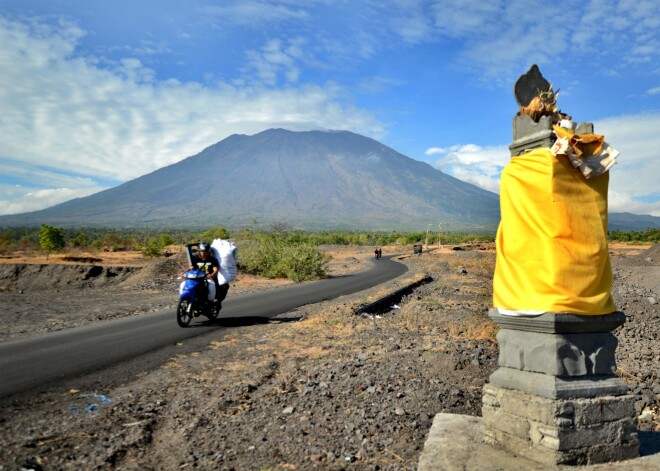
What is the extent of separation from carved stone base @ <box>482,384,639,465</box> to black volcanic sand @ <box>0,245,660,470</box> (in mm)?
990

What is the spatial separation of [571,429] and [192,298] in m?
8.50

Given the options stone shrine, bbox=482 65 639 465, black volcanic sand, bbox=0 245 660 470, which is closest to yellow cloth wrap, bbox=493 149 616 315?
stone shrine, bbox=482 65 639 465

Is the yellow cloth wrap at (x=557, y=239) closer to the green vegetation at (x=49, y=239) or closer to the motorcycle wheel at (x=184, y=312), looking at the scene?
the motorcycle wheel at (x=184, y=312)

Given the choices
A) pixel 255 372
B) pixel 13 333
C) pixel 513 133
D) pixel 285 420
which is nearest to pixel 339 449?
pixel 285 420

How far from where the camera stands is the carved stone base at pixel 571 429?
3617mm

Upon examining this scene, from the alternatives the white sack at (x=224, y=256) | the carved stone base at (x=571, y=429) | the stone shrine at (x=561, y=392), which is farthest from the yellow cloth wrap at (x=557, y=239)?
the white sack at (x=224, y=256)

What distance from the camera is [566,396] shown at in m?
3.65

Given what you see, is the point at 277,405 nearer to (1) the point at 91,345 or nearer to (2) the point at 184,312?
(1) the point at 91,345

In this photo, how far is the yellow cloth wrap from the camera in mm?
3742

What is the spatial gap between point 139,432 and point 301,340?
4925mm

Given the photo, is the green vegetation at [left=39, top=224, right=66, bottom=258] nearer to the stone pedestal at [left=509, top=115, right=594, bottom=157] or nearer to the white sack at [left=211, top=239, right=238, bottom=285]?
the white sack at [left=211, top=239, right=238, bottom=285]

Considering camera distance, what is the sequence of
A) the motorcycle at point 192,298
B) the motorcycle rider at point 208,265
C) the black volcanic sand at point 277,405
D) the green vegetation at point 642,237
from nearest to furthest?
the black volcanic sand at point 277,405 → the motorcycle at point 192,298 → the motorcycle rider at point 208,265 → the green vegetation at point 642,237

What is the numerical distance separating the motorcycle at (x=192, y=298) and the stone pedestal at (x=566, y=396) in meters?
7.81

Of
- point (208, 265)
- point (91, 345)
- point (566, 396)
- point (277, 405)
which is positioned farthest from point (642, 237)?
point (566, 396)
